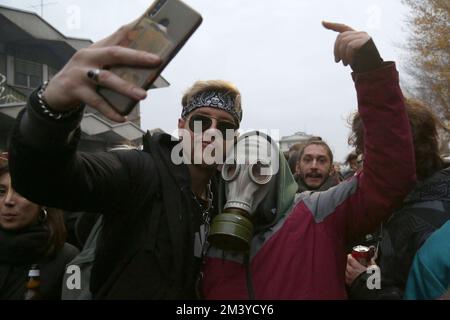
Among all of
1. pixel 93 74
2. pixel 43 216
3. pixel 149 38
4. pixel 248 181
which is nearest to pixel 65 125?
pixel 93 74

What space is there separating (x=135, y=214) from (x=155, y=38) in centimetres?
61

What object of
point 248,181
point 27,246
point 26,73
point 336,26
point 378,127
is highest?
point 26,73

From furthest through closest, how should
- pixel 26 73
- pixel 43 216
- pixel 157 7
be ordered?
pixel 26 73 → pixel 43 216 → pixel 157 7

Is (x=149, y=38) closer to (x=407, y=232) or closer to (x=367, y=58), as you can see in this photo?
(x=367, y=58)

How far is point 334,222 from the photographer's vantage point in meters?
1.50

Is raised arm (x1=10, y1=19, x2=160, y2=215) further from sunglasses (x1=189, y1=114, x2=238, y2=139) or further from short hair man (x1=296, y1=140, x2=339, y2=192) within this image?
short hair man (x1=296, y1=140, x2=339, y2=192)

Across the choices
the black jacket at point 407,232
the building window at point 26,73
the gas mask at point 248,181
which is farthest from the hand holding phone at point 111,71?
the building window at point 26,73

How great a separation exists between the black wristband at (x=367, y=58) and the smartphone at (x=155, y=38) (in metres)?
0.55

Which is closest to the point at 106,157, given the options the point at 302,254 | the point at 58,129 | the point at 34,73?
the point at 58,129

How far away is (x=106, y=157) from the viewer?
4.39 ft

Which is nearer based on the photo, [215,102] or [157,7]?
[157,7]

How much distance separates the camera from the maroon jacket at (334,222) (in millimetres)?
1339

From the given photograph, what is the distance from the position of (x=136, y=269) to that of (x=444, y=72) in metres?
16.8

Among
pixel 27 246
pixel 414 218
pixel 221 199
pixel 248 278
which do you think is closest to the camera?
pixel 248 278
